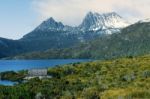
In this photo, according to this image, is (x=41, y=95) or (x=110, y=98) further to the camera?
(x=41, y=95)

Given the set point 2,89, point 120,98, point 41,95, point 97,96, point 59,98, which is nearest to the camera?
point 120,98

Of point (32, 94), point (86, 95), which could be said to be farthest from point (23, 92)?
point (86, 95)

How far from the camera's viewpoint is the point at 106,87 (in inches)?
4459

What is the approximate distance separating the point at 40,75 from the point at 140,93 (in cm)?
11086

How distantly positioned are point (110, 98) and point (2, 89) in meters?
43.9

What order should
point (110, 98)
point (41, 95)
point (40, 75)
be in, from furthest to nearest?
point (40, 75) → point (41, 95) → point (110, 98)

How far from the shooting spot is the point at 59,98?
10400cm

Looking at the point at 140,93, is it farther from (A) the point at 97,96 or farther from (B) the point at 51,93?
(B) the point at 51,93

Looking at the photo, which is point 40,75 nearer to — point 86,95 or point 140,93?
point 86,95

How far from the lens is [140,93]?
3433 inches

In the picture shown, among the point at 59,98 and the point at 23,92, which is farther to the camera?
the point at 23,92

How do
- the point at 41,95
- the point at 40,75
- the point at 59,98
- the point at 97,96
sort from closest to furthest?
the point at 97,96, the point at 59,98, the point at 41,95, the point at 40,75

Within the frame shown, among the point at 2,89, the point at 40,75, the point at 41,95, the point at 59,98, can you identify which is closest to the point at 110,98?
the point at 59,98

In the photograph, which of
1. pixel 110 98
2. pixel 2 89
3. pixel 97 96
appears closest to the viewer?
pixel 110 98
